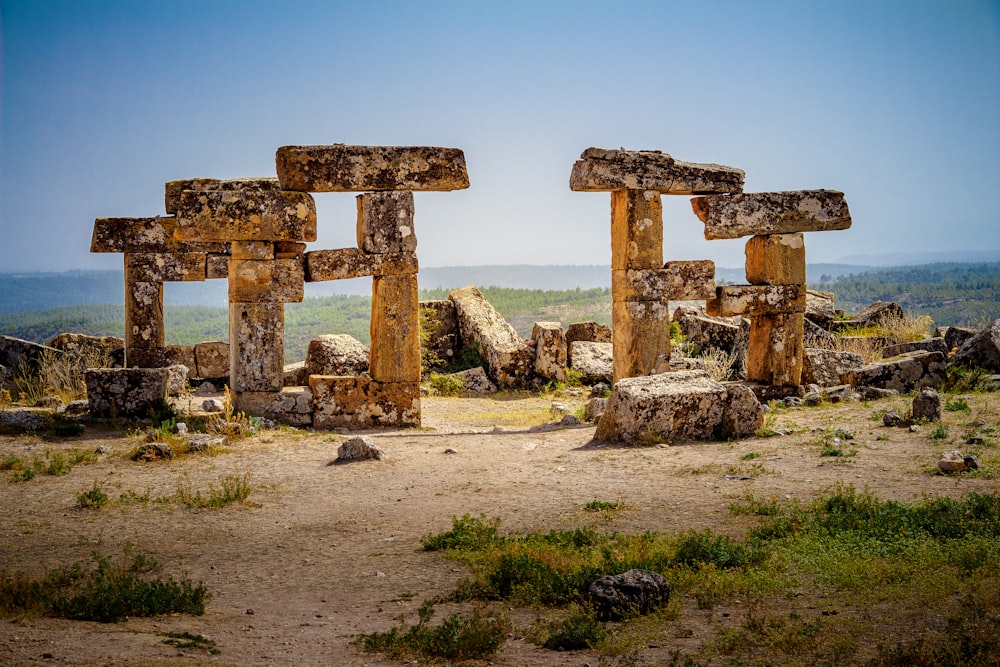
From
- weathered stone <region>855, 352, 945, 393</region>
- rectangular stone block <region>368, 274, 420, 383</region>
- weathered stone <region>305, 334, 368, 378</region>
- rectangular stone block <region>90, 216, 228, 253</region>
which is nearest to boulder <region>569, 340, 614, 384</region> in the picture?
weathered stone <region>305, 334, 368, 378</region>

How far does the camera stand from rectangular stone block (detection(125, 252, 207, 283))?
1738 centimetres

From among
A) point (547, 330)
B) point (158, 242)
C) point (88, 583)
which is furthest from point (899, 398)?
point (158, 242)

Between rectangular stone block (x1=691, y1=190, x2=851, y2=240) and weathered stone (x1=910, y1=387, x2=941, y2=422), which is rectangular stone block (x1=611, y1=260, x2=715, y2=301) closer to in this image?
rectangular stone block (x1=691, y1=190, x2=851, y2=240)

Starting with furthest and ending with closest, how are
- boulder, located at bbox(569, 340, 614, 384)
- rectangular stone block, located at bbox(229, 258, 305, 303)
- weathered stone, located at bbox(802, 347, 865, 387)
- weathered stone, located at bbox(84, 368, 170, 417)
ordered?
boulder, located at bbox(569, 340, 614, 384) < weathered stone, located at bbox(802, 347, 865, 387) < rectangular stone block, located at bbox(229, 258, 305, 303) < weathered stone, located at bbox(84, 368, 170, 417)

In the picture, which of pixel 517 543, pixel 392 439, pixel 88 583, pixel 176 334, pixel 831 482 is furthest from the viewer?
pixel 176 334

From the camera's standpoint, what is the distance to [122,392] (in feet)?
41.2

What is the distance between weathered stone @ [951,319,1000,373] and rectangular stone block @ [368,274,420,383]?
851cm

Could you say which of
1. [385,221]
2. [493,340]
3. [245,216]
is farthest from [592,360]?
[245,216]

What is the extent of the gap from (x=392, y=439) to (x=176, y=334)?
93.8 feet

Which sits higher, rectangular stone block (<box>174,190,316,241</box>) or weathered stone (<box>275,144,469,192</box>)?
weathered stone (<box>275,144,469,192</box>)

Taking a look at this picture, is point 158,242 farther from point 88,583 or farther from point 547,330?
point 88,583

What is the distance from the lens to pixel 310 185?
12398 millimetres

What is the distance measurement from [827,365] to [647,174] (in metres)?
4.77

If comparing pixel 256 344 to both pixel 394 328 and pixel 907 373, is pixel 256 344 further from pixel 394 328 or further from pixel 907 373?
pixel 907 373
